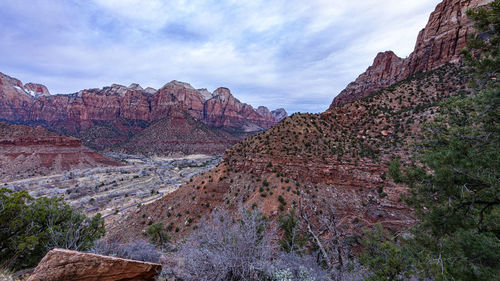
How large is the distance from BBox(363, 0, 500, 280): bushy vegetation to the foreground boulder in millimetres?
5993

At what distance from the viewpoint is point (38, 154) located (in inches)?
2162

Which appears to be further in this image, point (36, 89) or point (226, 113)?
point (226, 113)

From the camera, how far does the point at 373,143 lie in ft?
67.2

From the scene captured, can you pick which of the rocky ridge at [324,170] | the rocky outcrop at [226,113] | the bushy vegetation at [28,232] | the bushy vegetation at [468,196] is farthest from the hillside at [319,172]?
the rocky outcrop at [226,113]

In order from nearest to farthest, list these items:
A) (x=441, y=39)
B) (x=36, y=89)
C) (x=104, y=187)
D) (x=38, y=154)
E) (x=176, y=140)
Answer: (x=441, y=39) < (x=104, y=187) < (x=38, y=154) < (x=176, y=140) < (x=36, y=89)

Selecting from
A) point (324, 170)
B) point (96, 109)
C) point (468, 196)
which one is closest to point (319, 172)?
point (324, 170)

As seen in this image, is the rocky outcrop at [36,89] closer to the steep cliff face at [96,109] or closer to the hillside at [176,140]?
the steep cliff face at [96,109]

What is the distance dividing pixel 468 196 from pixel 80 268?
1024 cm

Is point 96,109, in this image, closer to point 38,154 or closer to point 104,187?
point 38,154

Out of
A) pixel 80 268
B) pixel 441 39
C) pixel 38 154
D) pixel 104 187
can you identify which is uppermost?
pixel 441 39

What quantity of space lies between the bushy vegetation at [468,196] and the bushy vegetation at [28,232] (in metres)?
10.5

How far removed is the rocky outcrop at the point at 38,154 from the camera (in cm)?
4953

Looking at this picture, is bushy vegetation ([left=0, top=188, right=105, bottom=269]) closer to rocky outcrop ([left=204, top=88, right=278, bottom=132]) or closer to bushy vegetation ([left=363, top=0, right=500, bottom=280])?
bushy vegetation ([left=363, top=0, right=500, bottom=280])

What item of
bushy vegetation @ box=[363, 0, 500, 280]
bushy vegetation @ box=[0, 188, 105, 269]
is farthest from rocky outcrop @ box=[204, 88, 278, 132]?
bushy vegetation @ box=[363, 0, 500, 280]
